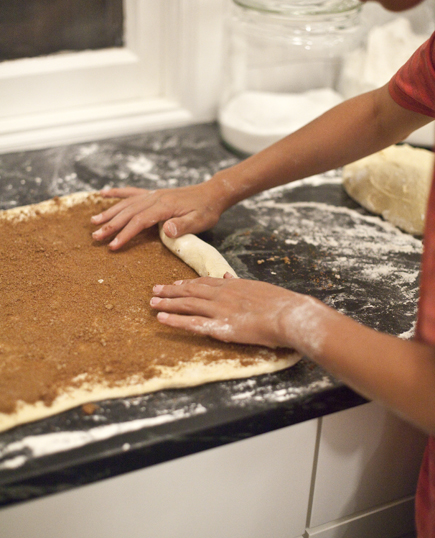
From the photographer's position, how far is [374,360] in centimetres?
75

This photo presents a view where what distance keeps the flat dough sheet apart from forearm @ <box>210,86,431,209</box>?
199 millimetres

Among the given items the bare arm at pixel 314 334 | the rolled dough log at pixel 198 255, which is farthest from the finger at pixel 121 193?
the bare arm at pixel 314 334

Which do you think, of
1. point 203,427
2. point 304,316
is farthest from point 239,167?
point 203,427

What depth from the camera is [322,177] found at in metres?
1.53

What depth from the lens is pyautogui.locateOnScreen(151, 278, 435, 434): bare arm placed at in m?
0.73

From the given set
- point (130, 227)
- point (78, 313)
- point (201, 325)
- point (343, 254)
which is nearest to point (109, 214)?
point (130, 227)

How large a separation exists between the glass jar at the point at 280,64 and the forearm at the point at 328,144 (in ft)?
1.20

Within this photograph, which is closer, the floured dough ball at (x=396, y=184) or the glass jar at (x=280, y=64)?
the floured dough ball at (x=396, y=184)

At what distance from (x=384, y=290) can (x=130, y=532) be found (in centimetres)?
66

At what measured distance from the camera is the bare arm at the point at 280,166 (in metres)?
1.12

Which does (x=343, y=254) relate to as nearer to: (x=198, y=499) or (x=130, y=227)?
(x=130, y=227)

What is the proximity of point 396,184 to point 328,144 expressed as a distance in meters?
0.27

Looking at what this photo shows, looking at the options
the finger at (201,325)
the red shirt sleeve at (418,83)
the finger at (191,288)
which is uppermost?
the red shirt sleeve at (418,83)

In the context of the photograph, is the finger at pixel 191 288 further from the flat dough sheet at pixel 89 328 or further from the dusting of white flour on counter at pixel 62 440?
the dusting of white flour on counter at pixel 62 440
